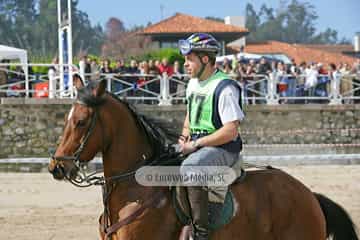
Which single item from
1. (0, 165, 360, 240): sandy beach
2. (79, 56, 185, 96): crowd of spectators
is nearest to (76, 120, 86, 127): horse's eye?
(0, 165, 360, 240): sandy beach

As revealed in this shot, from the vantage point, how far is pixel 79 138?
224 inches

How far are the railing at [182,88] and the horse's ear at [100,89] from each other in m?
14.2

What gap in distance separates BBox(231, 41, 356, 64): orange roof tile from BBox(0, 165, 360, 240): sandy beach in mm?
39476

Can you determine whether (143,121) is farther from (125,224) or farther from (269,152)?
(269,152)

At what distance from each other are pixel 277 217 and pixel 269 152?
44.1 ft

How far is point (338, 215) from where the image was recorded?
6754 mm

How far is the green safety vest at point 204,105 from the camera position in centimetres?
580

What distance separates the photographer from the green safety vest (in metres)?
5.80

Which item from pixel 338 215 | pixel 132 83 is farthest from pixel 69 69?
pixel 338 215

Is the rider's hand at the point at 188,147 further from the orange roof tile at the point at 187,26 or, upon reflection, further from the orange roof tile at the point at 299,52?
the orange roof tile at the point at 299,52

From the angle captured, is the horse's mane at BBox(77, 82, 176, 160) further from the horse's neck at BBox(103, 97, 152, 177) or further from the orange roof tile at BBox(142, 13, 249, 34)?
the orange roof tile at BBox(142, 13, 249, 34)

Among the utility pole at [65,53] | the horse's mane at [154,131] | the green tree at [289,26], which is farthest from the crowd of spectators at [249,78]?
the green tree at [289,26]

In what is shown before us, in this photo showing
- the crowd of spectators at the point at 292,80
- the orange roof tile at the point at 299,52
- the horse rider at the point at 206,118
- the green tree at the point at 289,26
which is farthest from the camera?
the green tree at the point at 289,26

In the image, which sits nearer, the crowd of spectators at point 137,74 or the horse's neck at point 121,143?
the horse's neck at point 121,143
